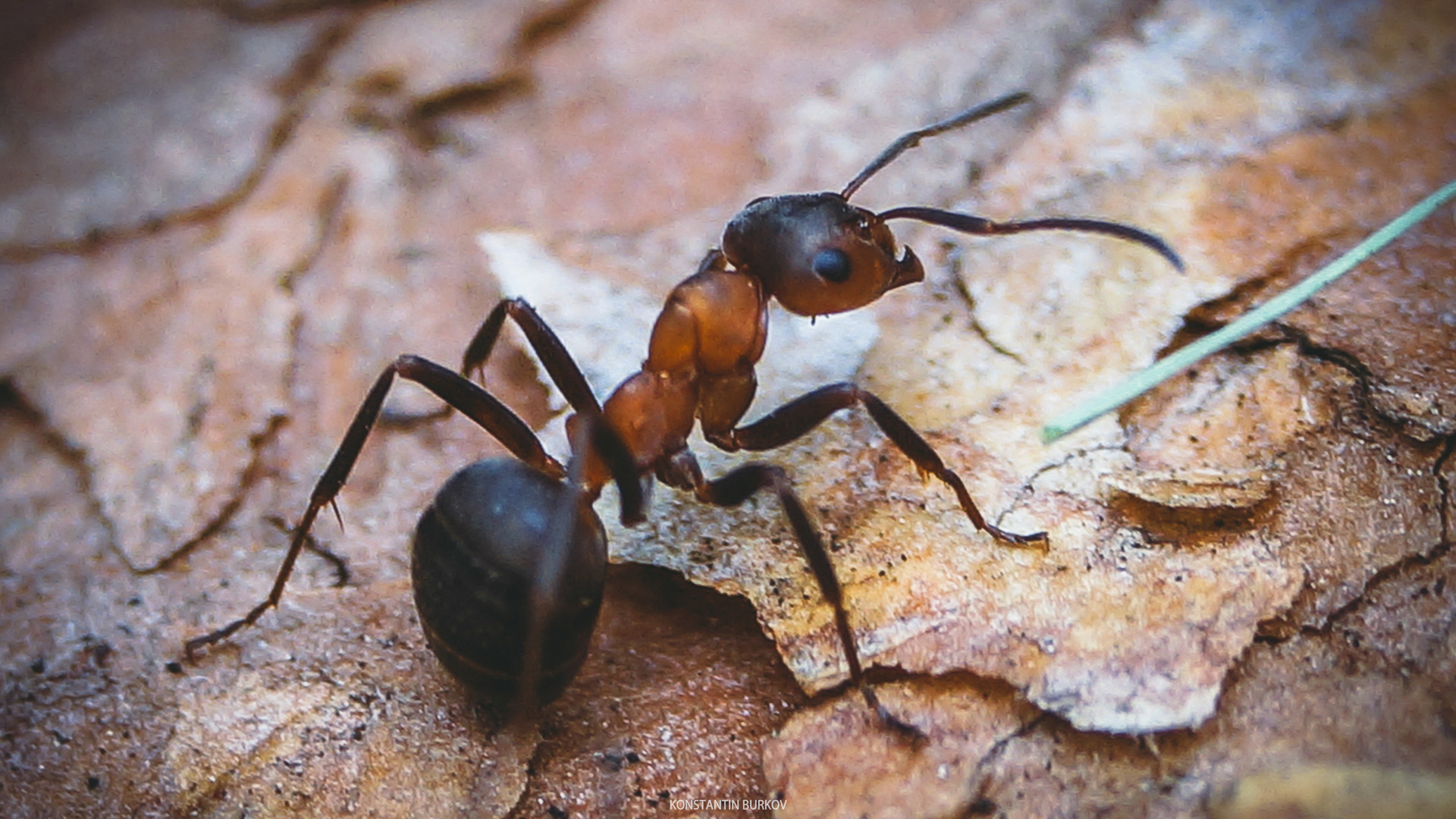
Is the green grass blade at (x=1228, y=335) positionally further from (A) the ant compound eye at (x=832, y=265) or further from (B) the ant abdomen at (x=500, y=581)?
(B) the ant abdomen at (x=500, y=581)

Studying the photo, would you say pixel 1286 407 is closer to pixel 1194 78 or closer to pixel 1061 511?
pixel 1061 511

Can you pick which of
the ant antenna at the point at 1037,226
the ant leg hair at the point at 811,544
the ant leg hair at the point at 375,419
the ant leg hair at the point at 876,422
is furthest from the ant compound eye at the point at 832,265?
the ant leg hair at the point at 375,419

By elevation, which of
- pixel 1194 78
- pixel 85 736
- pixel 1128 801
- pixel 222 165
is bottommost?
pixel 1128 801

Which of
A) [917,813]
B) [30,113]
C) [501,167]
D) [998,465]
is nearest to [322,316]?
[501,167]

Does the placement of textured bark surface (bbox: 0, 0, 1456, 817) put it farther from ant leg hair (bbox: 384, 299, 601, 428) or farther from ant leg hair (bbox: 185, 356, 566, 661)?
ant leg hair (bbox: 384, 299, 601, 428)

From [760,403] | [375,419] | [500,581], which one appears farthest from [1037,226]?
[375,419]
